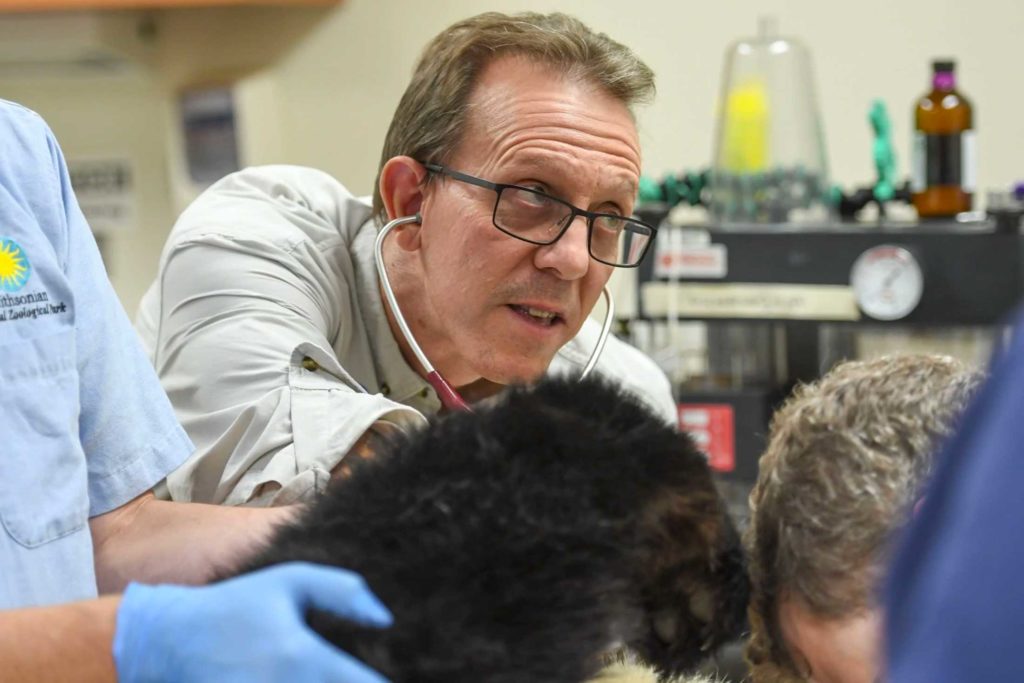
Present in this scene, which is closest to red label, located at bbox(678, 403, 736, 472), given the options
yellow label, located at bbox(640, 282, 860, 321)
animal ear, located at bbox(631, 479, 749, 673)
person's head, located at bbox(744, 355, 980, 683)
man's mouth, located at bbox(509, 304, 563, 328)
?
yellow label, located at bbox(640, 282, 860, 321)

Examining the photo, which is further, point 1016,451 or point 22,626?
point 22,626

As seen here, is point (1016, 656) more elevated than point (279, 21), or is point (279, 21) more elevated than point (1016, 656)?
point (279, 21)

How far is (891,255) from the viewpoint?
7.36ft

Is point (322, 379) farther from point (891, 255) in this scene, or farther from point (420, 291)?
point (891, 255)

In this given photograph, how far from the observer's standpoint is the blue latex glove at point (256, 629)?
0.68 m

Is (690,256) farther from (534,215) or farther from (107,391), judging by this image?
(107,391)

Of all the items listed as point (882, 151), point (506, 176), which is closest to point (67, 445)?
point (506, 176)

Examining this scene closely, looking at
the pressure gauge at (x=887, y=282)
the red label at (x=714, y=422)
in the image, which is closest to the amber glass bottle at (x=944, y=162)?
the pressure gauge at (x=887, y=282)

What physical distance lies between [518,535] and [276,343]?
0.65 metres

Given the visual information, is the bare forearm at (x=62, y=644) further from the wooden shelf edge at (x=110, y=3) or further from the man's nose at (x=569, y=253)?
the wooden shelf edge at (x=110, y=3)

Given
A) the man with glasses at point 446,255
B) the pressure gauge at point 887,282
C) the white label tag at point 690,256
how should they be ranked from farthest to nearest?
1. the white label tag at point 690,256
2. the pressure gauge at point 887,282
3. the man with glasses at point 446,255

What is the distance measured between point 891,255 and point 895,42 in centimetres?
79

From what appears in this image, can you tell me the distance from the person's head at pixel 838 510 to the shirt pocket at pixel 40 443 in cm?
56

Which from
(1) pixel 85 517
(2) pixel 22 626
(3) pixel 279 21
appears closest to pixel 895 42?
(3) pixel 279 21
